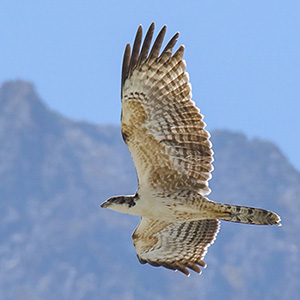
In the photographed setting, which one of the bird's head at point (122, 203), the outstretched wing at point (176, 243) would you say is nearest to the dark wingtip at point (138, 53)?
the bird's head at point (122, 203)

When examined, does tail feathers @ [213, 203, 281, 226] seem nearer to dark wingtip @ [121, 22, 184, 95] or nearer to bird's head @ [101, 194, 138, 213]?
bird's head @ [101, 194, 138, 213]

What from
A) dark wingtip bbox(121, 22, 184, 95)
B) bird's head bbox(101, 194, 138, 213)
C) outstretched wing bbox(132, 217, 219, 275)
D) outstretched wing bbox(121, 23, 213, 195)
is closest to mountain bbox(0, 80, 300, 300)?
outstretched wing bbox(132, 217, 219, 275)

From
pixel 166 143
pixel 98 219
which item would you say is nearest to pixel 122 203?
pixel 166 143

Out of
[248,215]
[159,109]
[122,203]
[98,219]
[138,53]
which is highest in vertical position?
[98,219]

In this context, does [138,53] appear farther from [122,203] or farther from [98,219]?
[98,219]

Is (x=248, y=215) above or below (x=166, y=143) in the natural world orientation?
below

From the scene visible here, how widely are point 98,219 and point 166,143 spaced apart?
5832 inches

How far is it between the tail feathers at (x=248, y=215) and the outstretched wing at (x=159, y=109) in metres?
0.57

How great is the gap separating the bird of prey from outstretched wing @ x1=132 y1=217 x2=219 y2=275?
15.2 inches

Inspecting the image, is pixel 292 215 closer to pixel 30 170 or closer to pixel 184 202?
pixel 30 170

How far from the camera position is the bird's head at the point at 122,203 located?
407 inches

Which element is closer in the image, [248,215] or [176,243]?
[248,215]

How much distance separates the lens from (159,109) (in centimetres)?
992

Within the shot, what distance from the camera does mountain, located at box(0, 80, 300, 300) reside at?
471ft
